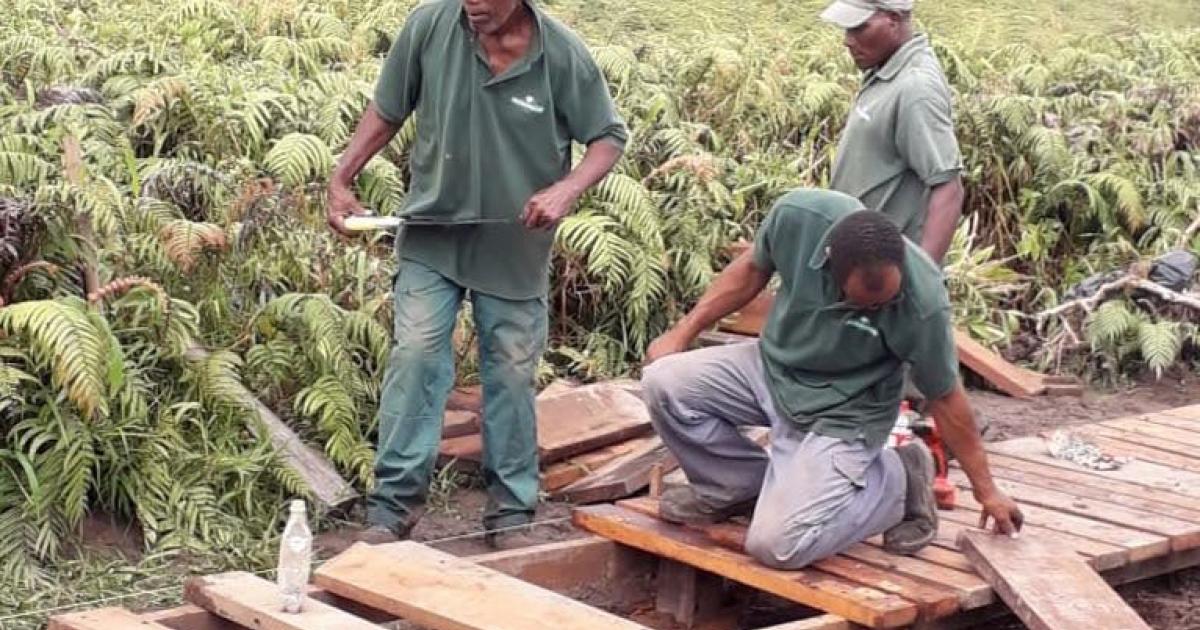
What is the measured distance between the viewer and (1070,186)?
455 inches

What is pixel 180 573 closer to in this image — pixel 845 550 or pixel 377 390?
pixel 377 390

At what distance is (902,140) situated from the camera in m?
6.62

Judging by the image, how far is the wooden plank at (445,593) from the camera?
5.09 metres

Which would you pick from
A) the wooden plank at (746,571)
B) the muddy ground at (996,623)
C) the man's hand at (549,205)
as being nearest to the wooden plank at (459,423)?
the muddy ground at (996,623)

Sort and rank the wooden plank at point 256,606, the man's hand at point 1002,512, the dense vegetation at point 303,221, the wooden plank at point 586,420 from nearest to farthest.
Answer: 1. the wooden plank at point 256,606
2. the man's hand at point 1002,512
3. the dense vegetation at point 303,221
4. the wooden plank at point 586,420

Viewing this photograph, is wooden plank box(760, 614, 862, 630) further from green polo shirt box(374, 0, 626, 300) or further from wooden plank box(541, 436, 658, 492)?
wooden plank box(541, 436, 658, 492)

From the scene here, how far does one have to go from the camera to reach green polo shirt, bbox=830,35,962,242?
656 cm

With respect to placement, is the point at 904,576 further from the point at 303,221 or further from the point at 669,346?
the point at 303,221

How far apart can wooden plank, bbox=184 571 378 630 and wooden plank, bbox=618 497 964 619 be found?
4.65ft

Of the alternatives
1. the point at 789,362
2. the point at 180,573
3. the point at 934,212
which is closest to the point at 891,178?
the point at 934,212

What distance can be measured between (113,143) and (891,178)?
382 centimetres

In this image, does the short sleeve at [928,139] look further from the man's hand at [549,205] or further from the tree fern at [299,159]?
the tree fern at [299,159]

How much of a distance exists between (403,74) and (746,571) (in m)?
2.09

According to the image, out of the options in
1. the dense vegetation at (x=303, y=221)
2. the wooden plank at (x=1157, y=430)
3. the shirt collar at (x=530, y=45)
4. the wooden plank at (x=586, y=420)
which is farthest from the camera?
the wooden plank at (x=1157, y=430)
